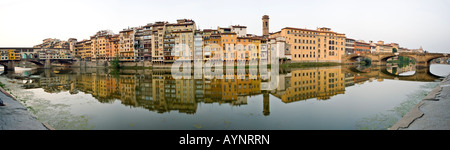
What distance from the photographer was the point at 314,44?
2758 inches

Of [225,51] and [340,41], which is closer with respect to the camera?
[225,51]

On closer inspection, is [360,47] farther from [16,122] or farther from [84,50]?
[84,50]

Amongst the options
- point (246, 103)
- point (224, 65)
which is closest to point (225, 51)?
point (224, 65)

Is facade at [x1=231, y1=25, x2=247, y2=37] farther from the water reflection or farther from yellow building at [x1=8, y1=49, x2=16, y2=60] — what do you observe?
yellow building at [x1=8, y1=49, x2=16, y2=60]

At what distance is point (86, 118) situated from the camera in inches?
459

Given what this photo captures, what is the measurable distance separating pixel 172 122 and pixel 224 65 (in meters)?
46.9

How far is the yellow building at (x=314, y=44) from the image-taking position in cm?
6550

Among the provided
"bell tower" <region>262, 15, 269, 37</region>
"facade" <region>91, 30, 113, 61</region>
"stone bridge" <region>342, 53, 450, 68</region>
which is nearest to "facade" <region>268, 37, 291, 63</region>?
"bell tower" <region>262, 15, 269, 37</region>

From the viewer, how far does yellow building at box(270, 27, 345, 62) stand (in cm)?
6550

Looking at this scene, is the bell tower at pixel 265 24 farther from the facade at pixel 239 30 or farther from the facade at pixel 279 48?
the facade at pixel 239 30
